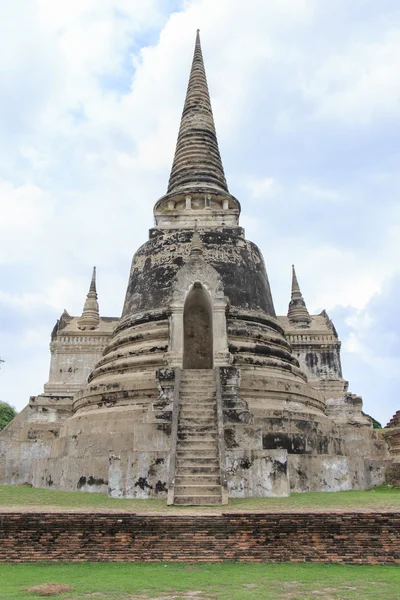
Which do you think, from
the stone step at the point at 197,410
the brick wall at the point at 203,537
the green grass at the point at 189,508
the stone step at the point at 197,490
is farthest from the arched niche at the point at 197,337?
the brick wall at the point at 203,537

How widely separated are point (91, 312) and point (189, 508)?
18.5m

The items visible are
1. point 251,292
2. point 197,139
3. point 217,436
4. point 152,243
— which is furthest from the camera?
point 197,139

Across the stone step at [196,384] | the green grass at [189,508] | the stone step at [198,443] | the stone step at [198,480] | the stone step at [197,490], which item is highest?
the stone step at [196,384]

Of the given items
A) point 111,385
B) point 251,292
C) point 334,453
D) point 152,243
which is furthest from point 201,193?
point 334,453

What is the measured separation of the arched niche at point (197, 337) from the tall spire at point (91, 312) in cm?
1016

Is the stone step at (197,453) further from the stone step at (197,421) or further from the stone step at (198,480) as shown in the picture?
the stone step at (197,421)

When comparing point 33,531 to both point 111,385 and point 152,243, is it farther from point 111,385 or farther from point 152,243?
point 152,243

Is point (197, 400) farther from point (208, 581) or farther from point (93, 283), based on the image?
point (93, 283)

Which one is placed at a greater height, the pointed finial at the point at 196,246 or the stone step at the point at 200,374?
the pointed finial at the point at 196,246

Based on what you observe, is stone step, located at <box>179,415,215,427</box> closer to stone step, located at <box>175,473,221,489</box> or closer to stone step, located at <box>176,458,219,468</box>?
stone step, located at <box>176,458,219,468</box>

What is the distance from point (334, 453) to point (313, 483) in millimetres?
2117

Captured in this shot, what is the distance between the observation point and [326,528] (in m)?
6.39

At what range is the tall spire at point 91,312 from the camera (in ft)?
80.3

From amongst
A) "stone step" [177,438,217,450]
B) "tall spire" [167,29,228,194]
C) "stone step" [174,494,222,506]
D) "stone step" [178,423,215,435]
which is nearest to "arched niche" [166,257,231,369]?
"stone step" [178,423,215,435]
